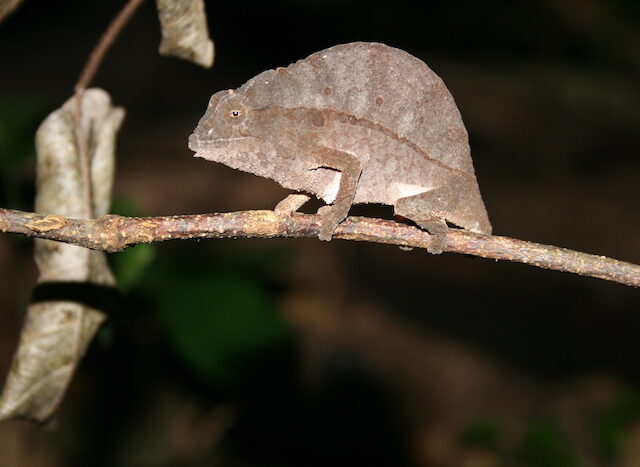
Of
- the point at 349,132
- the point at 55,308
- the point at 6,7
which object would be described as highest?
the point at 6,7

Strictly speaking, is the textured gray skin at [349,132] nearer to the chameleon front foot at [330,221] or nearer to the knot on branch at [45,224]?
the chameleon front foot at [330,221]

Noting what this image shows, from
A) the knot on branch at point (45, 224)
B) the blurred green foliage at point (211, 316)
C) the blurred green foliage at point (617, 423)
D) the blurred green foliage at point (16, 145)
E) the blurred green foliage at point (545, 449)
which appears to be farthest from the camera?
the blurred green foliage at point (617, 423)

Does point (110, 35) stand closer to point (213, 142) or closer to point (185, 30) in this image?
point (185, 30)

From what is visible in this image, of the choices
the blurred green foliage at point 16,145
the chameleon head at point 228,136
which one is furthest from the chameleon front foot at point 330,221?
the blurred green foliage at point 16,145

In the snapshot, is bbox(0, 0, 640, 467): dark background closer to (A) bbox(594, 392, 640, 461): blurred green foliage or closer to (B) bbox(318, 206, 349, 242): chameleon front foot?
(A) bbox(594, 392, 640, 461): blurred green foliage

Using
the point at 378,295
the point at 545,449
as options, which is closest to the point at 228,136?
the point at 545,449
